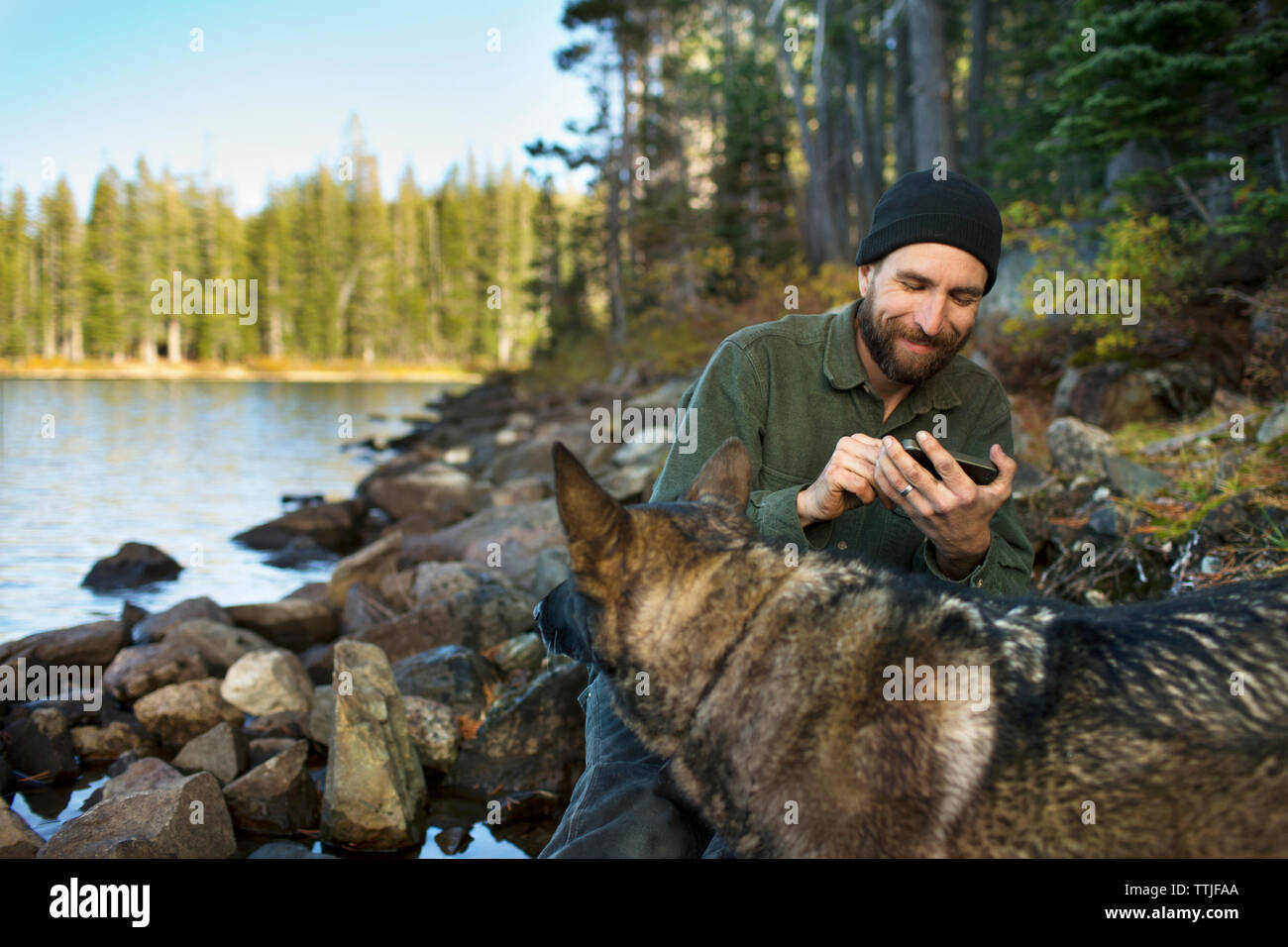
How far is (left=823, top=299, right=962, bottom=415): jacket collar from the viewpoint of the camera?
4301mm

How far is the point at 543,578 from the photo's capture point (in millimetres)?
8859

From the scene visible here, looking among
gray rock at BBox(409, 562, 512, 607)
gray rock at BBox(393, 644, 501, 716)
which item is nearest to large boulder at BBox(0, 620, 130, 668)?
gray rock at BBox(409, 562, 512, 607)

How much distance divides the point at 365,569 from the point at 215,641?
2536 mm

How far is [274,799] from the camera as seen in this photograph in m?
5.44

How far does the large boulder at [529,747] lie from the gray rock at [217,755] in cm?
145

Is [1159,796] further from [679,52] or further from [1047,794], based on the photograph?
[679,52]

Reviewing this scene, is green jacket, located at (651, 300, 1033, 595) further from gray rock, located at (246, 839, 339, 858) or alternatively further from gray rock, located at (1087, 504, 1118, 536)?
gray rock, located at (246, 839, 339, 858)

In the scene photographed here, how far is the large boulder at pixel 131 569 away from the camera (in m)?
11.0

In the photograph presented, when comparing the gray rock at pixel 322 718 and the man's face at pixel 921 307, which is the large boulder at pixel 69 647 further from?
the man's face at pixel 921 307

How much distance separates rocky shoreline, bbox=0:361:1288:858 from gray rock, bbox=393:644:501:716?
0.02 m

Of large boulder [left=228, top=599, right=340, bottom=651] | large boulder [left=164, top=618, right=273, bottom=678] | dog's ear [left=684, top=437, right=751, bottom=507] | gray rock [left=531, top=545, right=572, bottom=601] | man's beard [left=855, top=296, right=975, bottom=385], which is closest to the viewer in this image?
dog's ear [left=684, top=437, right=751, bottom=507]

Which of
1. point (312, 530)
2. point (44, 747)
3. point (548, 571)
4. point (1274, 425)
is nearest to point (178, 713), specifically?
point (44, 747)

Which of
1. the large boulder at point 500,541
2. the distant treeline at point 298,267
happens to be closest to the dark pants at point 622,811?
the large boulder at point 500,541

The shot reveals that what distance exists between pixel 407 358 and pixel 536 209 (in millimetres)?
35181
